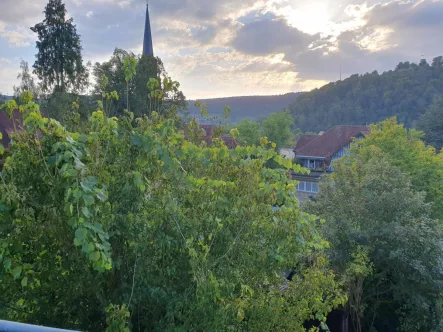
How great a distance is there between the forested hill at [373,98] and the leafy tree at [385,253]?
2027 inches

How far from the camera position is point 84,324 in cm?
290

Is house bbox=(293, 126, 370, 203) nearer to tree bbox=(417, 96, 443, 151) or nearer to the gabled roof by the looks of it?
the gabled roof

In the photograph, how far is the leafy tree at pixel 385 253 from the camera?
8.03 metres

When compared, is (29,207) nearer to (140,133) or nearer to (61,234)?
(61,234)

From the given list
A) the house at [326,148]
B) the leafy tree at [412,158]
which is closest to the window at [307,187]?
the house at [326,148]

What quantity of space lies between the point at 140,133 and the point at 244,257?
141 cm

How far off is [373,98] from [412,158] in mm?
52810

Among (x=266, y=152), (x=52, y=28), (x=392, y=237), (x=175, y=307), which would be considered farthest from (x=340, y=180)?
(x=52, y=28)

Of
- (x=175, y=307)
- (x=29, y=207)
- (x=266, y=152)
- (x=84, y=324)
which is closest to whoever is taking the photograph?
(x=29, y=207)

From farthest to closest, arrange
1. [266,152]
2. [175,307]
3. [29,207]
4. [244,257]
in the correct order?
[266,152]
[244,257]
[175,307]
[29,207]

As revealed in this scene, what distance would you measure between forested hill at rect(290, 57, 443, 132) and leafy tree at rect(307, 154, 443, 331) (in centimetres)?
5149

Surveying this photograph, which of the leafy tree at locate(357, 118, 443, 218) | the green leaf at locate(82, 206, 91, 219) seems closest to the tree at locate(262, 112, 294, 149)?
the leafy tree at locate(357, 118, 443, 218)

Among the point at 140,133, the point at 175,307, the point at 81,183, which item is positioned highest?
the point at 140,133

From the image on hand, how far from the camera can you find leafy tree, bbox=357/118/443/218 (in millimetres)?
15633
